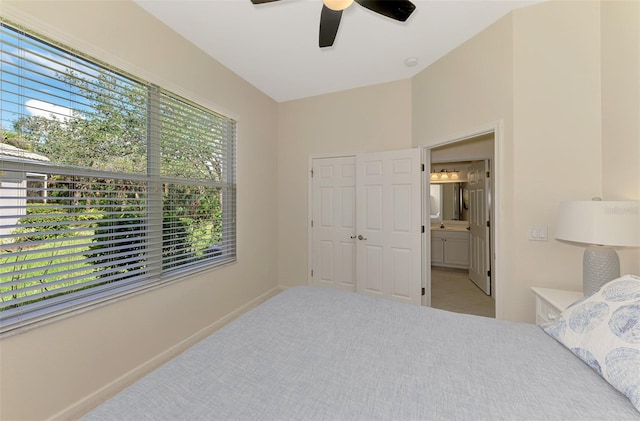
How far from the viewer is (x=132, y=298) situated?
1.92m

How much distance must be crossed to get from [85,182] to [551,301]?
313 cm

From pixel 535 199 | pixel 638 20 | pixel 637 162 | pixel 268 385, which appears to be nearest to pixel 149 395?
pixel 268 385

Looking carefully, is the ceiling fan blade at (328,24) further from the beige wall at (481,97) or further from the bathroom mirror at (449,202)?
the bathroom mirror at (449,202)

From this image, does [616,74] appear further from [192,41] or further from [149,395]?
[192,41]

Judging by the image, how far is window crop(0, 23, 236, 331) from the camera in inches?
54.8

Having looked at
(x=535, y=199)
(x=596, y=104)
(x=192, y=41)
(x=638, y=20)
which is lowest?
(x=535, y=199)

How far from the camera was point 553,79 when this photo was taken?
1.93 meters

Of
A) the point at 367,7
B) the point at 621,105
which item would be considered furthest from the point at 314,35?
the point at 621,105

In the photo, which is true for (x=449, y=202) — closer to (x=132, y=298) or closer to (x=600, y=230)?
(x=600, y=230)

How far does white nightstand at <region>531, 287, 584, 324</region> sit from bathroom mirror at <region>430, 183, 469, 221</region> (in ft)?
11.7

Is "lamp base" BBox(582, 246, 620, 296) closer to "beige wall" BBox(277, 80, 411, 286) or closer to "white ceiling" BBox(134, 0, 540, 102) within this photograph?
"white ceiling" BBox(134, 0, 540, 102)

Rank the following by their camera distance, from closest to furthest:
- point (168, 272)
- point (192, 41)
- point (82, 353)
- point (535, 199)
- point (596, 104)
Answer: point (82, 353)
point (596, 104)
point (535, 199)
point (168, 272)
point (192, 41)

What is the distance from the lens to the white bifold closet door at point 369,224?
3059 millimetres

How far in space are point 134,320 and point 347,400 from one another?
1868 mm
